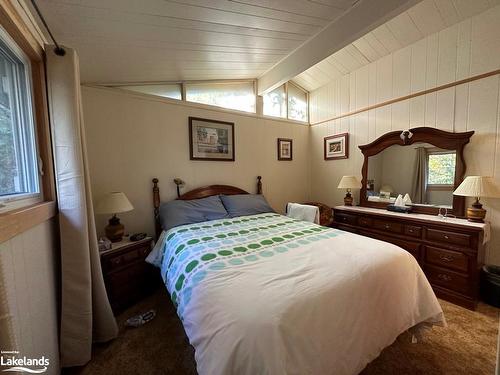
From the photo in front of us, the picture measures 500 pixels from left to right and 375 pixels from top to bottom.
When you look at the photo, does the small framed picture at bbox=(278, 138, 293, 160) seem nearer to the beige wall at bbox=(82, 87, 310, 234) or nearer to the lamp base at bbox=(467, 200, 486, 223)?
the beige wall at bbox=(82, 87, 310, 234)

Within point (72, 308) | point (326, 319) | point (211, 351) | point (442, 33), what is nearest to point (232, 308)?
point (211, 351)

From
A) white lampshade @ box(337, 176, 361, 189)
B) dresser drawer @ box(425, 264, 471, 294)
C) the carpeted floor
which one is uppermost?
white lampshade @ box(337, 176, 361, 189)

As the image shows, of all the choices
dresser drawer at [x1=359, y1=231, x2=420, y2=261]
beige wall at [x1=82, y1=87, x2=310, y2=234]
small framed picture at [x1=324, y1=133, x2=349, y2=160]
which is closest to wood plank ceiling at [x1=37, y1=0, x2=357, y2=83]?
beige wall at [x1=82, y1=87, x2=310, y2=234]

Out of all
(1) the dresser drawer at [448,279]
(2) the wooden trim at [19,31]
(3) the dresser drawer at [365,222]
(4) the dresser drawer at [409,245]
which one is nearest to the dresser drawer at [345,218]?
(3) the dresser drawer at [365,222]

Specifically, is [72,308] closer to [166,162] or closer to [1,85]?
[1,85]

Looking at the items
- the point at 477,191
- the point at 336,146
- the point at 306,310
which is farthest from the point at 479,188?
the point at 306,310

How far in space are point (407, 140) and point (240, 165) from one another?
88.8 inches

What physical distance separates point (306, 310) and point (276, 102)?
347cm

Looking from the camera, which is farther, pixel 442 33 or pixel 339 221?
pixel 339 221

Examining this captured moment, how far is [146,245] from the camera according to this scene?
2166 millimetres

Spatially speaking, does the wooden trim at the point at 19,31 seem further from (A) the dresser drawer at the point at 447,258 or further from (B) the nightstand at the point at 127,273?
(A) the dresser drawer at the point at 447,258

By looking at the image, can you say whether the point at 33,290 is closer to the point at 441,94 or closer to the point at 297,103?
the point at 441,94

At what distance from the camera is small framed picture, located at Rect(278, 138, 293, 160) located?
145 inches

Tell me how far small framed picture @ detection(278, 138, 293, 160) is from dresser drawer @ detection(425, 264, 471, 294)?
2432mm
